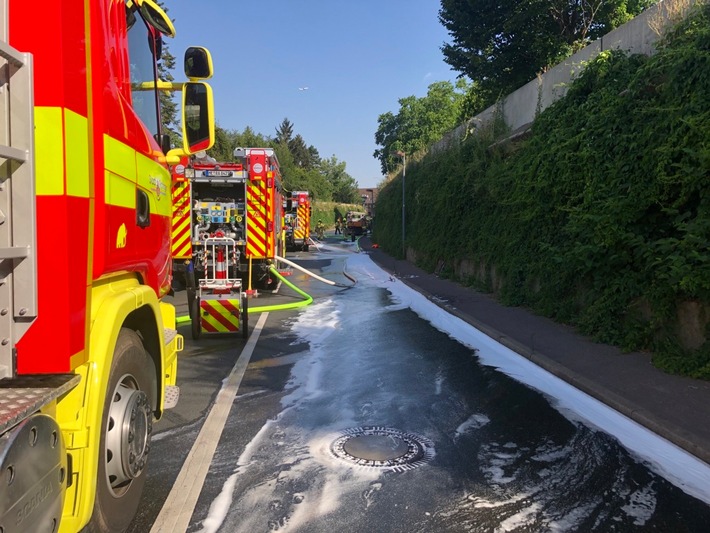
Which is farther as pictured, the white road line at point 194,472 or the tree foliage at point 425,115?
the tree foliage at point 425,115

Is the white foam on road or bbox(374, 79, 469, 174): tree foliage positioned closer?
the white foam on road

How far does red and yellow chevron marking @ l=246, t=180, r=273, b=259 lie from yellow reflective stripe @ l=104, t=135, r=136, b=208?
921 cm

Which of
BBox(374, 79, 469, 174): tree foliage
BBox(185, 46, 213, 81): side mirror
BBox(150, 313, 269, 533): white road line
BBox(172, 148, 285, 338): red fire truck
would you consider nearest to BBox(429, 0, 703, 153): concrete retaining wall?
BBox(172, 148, 285, 338): red fire truck

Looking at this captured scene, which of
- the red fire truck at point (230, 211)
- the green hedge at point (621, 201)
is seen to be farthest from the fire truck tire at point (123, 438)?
the red fire truck at point (230, 211)

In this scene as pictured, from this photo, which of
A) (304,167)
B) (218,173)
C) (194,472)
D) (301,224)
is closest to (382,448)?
(194,472)

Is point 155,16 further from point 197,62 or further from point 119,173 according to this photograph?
point 119,173

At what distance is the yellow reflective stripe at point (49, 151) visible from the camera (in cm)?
211

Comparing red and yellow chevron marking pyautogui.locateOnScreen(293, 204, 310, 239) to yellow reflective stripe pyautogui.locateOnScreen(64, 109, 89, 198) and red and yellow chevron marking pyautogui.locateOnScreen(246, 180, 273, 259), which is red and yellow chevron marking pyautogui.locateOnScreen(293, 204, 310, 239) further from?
yellow reflective stripe pyautogui.locateOnScreen(64, 109, 89, 198)

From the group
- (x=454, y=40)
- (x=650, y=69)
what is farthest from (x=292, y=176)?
(x=650, y=69)

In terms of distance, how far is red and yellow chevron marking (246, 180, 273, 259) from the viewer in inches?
488

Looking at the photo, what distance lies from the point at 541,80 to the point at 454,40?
13757 millimetres

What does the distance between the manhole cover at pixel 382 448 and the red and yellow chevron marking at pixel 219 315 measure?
403 centimetres

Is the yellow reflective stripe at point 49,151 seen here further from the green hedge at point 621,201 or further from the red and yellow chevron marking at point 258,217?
the red and yellow chevron marking at point 258,217

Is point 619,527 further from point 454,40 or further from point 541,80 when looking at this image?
point 454,40
